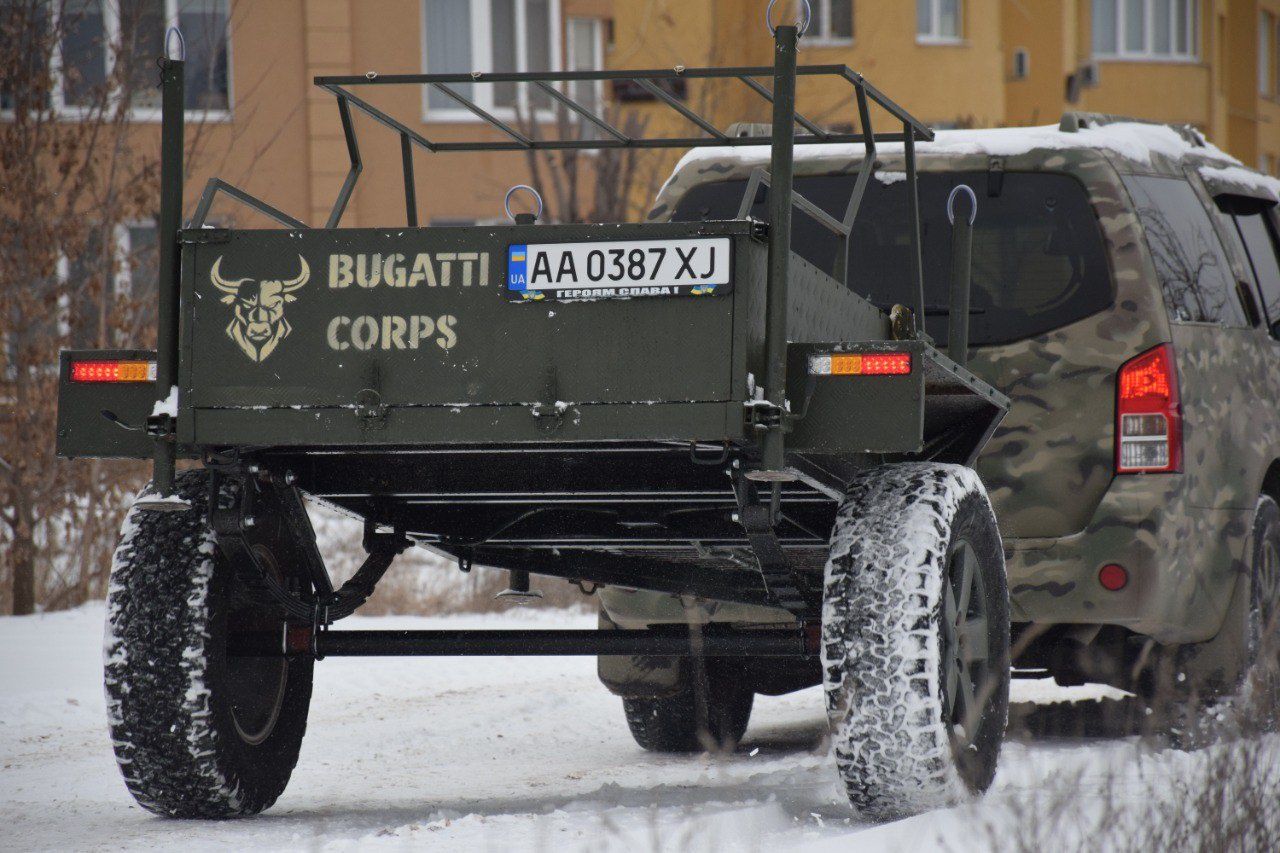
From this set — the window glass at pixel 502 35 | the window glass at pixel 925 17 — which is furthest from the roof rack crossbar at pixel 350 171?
the window glass at pixel 925 17

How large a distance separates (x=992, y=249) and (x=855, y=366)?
238 cm

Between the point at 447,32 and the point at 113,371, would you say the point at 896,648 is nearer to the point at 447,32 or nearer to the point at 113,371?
the point at 113,371

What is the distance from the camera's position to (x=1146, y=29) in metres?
35.3

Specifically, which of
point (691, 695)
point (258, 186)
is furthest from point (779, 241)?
point (258, 186)

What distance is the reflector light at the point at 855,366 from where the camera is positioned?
497 centimetres

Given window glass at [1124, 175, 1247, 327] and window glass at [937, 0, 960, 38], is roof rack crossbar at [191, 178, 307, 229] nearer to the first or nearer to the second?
window glass at [1124, 175, 1247, 327]

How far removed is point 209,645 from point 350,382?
0.98 metres

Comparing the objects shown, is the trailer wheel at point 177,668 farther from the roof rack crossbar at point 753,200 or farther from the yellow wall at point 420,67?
the yellow wall at point 420,67

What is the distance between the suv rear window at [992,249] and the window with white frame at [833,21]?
2169 centimetres

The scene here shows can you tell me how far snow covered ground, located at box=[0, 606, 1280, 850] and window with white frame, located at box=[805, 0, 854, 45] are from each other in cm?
1862

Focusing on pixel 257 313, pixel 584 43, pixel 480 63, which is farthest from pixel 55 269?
pixel 584 43

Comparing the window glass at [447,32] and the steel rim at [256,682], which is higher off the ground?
the window glass at [447,32]

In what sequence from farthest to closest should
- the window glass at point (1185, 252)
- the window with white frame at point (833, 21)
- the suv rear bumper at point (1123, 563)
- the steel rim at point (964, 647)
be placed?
the window with white frame at point (833, 21) < the window glass at point (1185, 252) < the suv rear bumper at point (1123, 563) < the steel rim at point (964, 647)

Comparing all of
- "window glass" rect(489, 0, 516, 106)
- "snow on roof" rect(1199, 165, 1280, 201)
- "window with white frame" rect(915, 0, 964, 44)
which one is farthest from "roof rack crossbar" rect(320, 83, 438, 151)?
"window with white frame" rect(915, 0, 964, 44)
